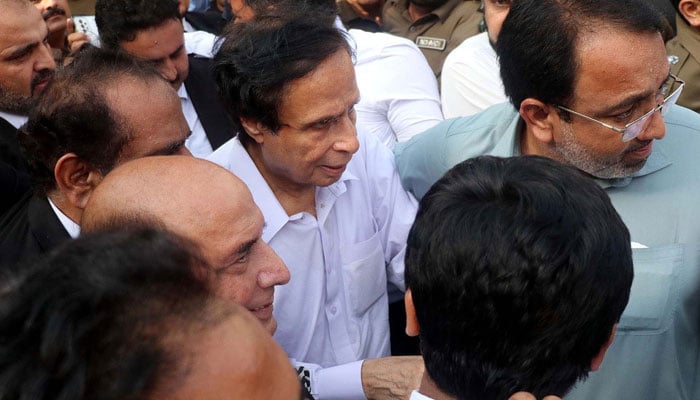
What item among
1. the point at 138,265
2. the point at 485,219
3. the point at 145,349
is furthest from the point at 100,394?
the point at 485,219

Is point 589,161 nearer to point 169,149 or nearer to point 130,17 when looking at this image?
point 169,149

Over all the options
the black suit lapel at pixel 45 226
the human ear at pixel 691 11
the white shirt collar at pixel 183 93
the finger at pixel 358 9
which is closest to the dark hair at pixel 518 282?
the black suit lapel at pixel 45 226

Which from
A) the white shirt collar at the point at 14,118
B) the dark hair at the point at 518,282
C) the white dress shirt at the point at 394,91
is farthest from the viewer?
the white dress shirt at the point at 394,91

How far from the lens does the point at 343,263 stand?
2520mm

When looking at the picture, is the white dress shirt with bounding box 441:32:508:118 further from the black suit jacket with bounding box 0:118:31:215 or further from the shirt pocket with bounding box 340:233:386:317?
the black suit jacket with bounding box 0:118:31:215

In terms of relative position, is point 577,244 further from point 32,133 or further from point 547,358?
point 32,133

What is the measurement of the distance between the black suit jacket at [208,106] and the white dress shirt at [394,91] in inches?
25.2

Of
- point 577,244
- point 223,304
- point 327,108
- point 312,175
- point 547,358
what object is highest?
point 223,304

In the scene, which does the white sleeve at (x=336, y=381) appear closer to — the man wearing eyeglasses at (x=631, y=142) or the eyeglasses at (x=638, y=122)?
the man wearing eyeglasses at (x=631, y=142)

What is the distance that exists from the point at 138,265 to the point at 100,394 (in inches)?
7.2

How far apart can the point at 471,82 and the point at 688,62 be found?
4.38ft

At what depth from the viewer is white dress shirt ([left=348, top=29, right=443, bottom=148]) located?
3.57 metres

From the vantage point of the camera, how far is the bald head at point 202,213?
5.77ft

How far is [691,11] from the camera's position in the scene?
13.6 feet
